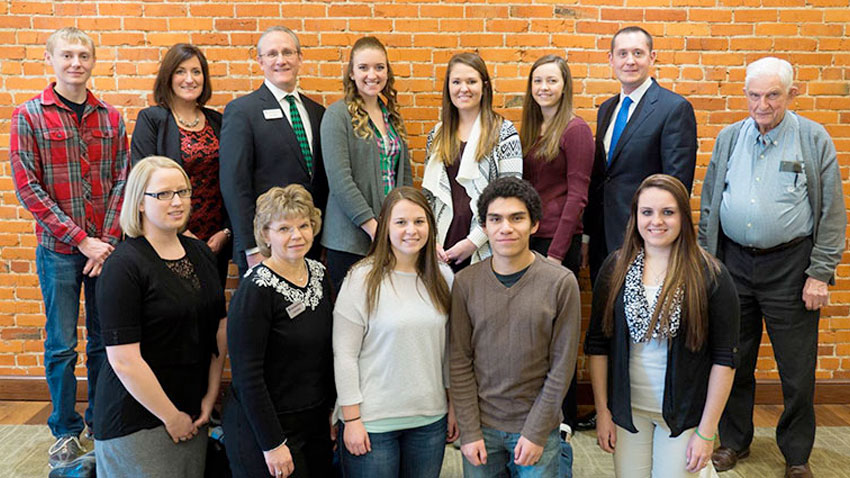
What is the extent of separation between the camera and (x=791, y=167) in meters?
2.85

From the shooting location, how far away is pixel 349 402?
2.20 meters

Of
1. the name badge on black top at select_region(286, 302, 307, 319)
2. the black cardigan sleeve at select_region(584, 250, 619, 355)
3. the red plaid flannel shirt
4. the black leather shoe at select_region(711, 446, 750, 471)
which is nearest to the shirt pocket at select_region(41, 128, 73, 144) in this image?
the red plaid flannel shirt

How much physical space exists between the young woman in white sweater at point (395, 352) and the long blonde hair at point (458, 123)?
28.9 inches

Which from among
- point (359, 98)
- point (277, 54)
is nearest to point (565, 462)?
point (359, 98)

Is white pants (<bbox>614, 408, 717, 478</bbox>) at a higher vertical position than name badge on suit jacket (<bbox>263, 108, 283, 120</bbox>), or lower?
lower

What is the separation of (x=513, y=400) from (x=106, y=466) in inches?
54.2

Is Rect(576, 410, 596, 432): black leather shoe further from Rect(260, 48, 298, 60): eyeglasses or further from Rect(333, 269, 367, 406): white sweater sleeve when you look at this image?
Rect(260, 48, 298, 60): eyeglasses

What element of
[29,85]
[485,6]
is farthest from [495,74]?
[29,85]

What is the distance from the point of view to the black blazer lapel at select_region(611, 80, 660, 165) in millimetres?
3023

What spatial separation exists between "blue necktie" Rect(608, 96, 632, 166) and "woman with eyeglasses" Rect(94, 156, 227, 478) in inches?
75.6

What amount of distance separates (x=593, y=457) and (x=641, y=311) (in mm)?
1208

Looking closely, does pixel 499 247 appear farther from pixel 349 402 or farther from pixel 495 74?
pixel 495 74

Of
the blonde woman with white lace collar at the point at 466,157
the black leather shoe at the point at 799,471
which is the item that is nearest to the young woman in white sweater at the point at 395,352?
the blonde woman with white lace collar at the point at 466,157

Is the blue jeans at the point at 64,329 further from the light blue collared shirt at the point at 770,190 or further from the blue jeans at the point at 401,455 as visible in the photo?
the light blue collared shirt at the point at 770,190
